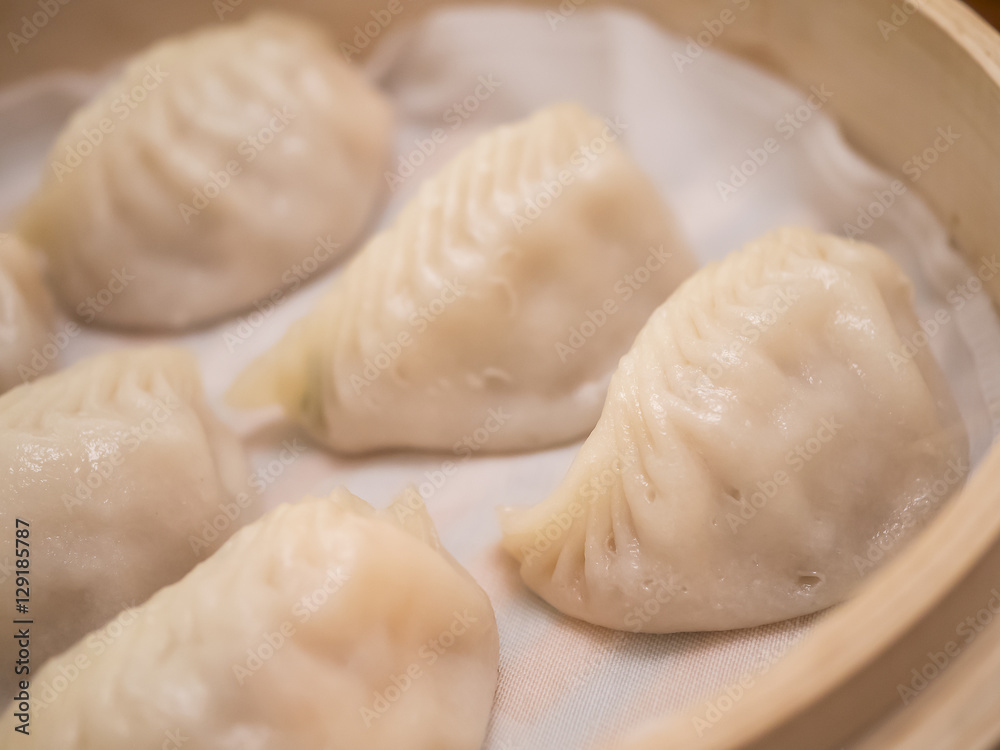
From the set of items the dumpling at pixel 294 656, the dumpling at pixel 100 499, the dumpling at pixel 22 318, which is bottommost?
the dumpling at pixel 22 318

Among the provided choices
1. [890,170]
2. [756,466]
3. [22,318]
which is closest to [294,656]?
[756,466]

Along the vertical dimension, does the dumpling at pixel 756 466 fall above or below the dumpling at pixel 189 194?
above

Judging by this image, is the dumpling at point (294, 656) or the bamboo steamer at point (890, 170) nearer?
the bamboo steamer at point (890, 170)

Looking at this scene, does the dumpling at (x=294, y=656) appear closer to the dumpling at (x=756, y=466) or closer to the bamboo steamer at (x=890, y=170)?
the dumpling at (x=756, y=466)

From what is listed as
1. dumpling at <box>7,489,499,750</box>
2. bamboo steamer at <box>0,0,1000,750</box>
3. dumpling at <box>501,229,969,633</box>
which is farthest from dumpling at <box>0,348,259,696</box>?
bamboo steamer at <box>0,0,1000,750</box>

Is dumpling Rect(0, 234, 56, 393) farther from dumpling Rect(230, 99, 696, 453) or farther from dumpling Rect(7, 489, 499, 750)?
dumpling Rect(7, 489, 499, 750)

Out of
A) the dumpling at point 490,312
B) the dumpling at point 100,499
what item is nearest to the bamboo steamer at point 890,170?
the dumpling at point 490,312

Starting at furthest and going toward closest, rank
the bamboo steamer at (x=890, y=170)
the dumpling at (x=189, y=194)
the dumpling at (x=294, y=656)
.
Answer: the dumpling at (x=189, y=194) → the dumpling at (x=294, y=656) → the bamboo steamer at (x=890, y=170)
